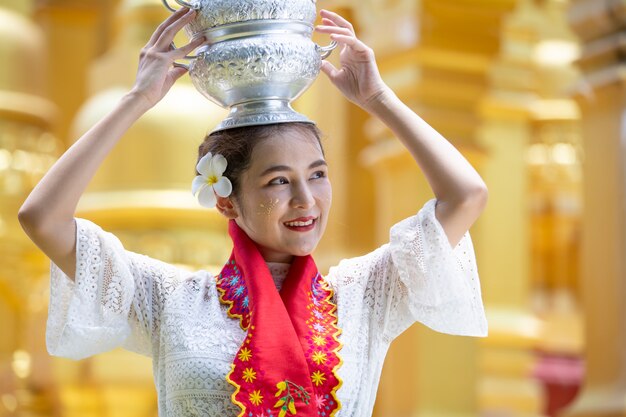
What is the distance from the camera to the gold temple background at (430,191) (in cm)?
663

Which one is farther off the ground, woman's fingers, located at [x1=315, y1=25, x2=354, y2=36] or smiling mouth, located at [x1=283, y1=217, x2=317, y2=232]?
woman's fingers, located at [x1=315, y1=25, x2=354, y2=36]

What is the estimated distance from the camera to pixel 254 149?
3164 mm

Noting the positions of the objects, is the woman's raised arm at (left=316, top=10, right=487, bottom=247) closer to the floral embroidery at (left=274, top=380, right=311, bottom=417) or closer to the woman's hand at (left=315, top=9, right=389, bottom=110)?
the woman's hand at (left=315, top=9, right=389, bottom=110)

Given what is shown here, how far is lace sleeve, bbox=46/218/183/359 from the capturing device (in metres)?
3.15

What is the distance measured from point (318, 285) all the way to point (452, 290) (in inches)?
11.0

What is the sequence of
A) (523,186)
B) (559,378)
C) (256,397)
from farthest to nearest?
1. (559,378)
2. (523,186)
3. (256,397)

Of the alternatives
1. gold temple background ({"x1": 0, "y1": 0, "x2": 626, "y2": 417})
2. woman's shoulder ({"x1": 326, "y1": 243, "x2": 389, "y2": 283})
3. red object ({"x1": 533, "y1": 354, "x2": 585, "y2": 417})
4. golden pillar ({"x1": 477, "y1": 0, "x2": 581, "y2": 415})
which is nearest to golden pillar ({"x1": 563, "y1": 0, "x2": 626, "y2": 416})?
gold temple background ({"x1": 0, "y1": 0, "x2": 626, "y2": 417})

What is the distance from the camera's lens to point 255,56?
3096mm

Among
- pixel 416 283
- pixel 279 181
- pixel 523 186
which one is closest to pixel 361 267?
pixel 416 283

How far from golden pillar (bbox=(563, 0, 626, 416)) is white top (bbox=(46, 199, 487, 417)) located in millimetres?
3331

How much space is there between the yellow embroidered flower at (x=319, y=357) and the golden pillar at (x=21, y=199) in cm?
592

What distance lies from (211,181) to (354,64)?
1.22ft

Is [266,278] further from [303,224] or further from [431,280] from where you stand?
[431,280]

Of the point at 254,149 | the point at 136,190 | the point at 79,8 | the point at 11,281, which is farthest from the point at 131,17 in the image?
the point at 254,149
